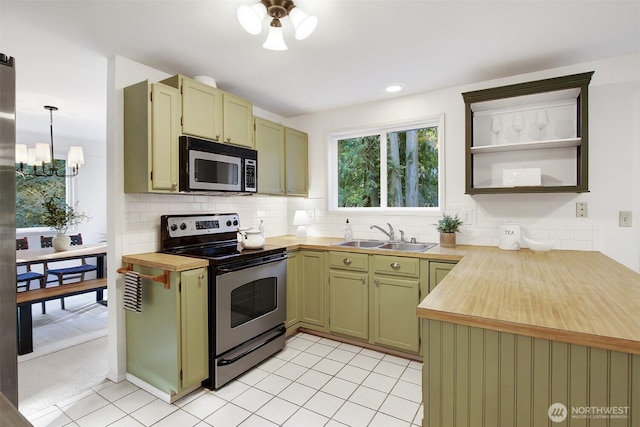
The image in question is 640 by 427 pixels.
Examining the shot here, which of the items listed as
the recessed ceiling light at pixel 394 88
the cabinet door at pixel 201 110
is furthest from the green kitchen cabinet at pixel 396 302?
the cabinet door at pixel 201 110

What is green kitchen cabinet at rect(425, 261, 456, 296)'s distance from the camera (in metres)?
2.40

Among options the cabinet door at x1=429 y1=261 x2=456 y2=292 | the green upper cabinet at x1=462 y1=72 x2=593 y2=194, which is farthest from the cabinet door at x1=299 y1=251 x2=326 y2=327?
the green upper cabinet at x1=462 y1=72 x2=593 y2=194

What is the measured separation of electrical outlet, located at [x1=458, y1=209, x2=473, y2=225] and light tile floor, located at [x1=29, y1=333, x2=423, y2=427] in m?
1.30

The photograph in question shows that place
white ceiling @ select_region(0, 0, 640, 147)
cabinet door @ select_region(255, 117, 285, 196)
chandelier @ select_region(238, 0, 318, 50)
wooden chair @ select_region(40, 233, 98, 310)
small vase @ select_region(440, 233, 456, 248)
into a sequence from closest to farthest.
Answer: chandelier @ select_region(238, 0, 318, 50) → white ceiling @ select_region(0, 0, 640, 147) → small vase @ select_region(440, 233, 456, 248) → cabinet door @ select_region(255, 117, 285, 196) → wooden chair @ select_region(40, 233, 98, 310)

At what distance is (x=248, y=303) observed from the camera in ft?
7.98

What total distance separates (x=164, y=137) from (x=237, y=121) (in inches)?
28.0

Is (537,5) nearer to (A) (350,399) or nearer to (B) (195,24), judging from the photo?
(B) (195,24)

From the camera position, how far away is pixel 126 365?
91.4 inches

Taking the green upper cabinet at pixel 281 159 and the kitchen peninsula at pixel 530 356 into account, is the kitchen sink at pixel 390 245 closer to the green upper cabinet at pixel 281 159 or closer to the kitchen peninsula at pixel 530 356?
the green upper cabinet at pixel 281 159

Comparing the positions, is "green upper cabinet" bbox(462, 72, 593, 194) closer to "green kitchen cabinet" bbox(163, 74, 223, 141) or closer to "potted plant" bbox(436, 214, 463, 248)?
"potted plant" bbox(436, 214, 463, 248)

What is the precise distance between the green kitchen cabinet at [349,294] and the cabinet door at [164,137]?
1.52 metres

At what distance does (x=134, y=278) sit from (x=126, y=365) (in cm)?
74

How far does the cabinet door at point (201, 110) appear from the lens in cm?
234

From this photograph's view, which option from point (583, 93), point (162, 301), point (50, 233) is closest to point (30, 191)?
point (50, 233)
